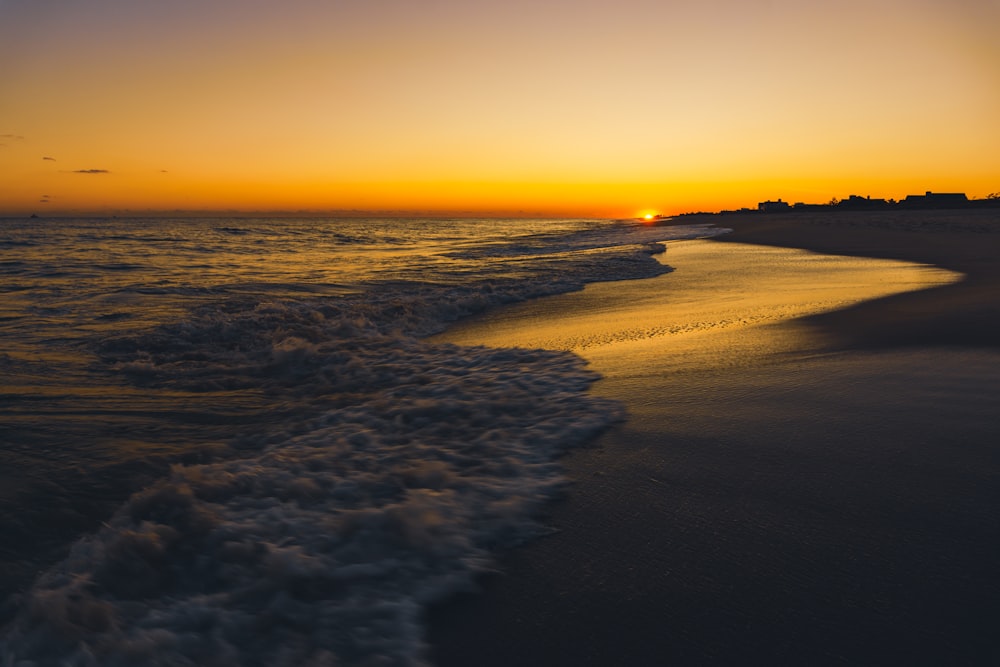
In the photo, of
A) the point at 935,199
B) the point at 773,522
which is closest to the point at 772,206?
the point at 935,199

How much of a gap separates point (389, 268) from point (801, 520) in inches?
685

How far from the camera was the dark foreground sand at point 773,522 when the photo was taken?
7.25ft

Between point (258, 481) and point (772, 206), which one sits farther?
point (772, 206)

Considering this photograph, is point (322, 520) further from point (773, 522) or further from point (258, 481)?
point (773, 522)

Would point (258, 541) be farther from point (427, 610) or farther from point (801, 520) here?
point (801, 520)

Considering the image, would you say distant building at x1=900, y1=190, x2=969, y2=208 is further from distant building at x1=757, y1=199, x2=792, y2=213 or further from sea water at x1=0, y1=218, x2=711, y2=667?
sea water at x1=0, y1=218, x2=711, y2=667

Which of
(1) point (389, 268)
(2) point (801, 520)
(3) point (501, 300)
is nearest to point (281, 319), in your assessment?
(3) point (501, 300)

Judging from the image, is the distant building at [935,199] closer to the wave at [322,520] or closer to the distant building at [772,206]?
the distant building at [772,206]

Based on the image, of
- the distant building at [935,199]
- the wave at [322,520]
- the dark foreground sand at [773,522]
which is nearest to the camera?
the dark foreground sand at [773,522]

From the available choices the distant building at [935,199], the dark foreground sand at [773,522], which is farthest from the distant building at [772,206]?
the dark foreground sand at [773,522]

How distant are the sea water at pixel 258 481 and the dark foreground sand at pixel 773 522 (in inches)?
11.0

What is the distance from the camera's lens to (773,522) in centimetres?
294

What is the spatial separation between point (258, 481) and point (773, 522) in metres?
3.00

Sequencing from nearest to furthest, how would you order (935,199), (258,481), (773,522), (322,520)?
(773,522)
(322,520)
(258,481)
(935,199)
